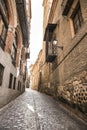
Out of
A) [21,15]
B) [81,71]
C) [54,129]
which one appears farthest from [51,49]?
[54,129]

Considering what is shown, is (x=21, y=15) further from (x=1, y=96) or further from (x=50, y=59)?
(x=1, y=96)

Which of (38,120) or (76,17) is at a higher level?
(76,17)

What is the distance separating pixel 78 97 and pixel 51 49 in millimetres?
5472

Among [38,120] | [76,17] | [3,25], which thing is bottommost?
[38,120]

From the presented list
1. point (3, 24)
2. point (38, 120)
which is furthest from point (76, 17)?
point (38, 120)

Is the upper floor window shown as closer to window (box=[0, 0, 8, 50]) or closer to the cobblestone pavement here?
window (box=[0, 0, 8, 50])

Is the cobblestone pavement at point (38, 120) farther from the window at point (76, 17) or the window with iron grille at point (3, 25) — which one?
the window at point (76, 17)

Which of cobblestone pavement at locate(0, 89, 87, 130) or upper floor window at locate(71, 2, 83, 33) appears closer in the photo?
cobblestone pavement at locate(0, 89, 87, 130)

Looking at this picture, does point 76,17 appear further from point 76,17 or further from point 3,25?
point 3,25

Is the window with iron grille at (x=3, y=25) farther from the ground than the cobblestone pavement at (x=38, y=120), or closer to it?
farther from the ground

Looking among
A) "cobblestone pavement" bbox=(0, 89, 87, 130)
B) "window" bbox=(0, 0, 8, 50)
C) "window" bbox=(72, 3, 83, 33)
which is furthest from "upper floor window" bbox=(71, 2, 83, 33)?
"cobblestone pavement" bbox=(0, 89, 87, 130)

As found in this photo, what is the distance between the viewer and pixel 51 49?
9055mm

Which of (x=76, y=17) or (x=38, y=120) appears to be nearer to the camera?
(x=38, y=120)

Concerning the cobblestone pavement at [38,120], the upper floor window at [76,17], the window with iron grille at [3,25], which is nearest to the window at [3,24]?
the window with iron grille at [3,25]
